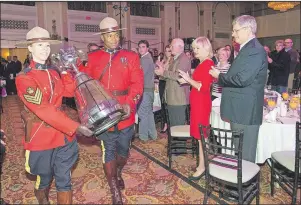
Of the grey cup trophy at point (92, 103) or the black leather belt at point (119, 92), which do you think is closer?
the grey cup trophy at point (92, 103)

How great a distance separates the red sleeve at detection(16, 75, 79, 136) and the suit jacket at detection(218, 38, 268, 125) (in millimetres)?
1409

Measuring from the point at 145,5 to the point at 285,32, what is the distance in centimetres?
788

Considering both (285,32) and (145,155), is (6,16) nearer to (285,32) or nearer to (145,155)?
(145,155)

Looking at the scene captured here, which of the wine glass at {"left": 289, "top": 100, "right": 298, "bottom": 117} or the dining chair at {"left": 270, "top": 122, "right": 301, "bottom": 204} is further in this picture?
the wine glass at {"left": 289, "top": 100, "right": 298, "bottom": 117}

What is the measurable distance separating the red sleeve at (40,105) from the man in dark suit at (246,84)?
1414 mm

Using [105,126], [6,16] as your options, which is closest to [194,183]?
[105,126]

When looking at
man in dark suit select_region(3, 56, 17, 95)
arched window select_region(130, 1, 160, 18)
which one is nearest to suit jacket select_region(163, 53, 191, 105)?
man in dark suit select_region(3, 56, 17, 95)

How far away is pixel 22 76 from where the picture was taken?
191 cm

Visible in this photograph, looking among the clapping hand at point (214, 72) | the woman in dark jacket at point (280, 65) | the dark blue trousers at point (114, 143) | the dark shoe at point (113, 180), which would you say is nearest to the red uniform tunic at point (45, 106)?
the dark blue trousers at point (114, 143)

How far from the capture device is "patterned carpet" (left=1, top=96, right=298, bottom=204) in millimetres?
2883

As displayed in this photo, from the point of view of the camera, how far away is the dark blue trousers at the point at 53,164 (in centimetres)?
206

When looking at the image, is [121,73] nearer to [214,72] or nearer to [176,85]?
[214,72]

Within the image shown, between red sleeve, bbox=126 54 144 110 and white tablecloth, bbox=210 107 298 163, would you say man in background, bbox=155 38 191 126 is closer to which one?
red sleeve, bbox=126 54 144 110

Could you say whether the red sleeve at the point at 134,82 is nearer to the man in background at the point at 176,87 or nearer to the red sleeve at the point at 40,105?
the red sleeve at the point at 40,105
